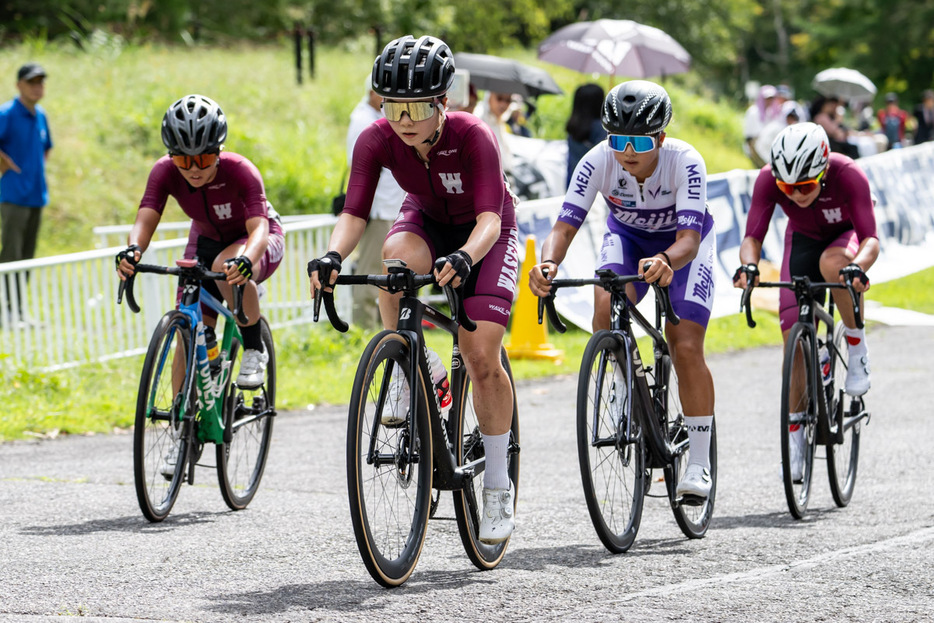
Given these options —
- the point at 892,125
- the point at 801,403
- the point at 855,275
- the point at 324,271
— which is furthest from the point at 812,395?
the point at 892,125

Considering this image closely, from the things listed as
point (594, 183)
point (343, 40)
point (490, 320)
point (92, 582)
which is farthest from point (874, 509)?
point (343, 40)

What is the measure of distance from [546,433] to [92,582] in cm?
506

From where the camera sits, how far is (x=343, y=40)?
110ft

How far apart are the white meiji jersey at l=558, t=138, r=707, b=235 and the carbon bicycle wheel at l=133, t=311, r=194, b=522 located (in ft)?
A: 6.88

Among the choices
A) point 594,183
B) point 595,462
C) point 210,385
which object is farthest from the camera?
point 210,385

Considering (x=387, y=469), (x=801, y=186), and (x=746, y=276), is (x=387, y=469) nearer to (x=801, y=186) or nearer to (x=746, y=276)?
(x=746, y=276)

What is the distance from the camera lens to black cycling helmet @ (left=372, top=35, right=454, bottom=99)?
5301mm

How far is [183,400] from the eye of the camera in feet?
22.3

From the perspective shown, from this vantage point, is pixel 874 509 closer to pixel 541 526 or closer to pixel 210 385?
pixel 541 526

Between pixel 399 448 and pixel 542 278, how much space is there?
117 cm

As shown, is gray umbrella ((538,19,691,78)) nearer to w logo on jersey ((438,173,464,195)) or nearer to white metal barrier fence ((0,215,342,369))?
white metal barrier fence ((0,215,342,369))

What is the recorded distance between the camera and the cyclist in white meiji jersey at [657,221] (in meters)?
6.20

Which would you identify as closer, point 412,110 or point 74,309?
point 412,110

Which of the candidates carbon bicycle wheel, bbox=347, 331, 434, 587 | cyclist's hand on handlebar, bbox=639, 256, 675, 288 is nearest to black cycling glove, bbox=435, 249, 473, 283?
carbon bicycle wheel, bbox=347, 331, 434, 587
